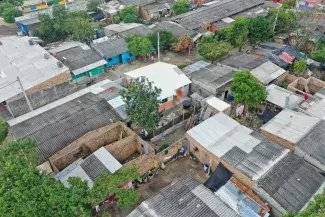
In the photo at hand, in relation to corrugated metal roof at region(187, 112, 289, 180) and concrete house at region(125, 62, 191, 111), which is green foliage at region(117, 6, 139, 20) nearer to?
concrete house at region(125, 62, 191, 111)

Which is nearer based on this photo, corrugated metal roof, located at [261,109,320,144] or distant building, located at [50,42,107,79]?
corrugated metal roof, located at [261,109,320,144]

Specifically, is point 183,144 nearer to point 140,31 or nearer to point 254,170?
point 254,170

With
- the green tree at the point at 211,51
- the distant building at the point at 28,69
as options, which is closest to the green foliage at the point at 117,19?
the distant building at the point at 28,69

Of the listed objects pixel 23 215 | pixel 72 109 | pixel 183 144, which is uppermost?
pixel 23 215

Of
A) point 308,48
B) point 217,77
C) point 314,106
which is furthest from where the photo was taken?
point 308,48

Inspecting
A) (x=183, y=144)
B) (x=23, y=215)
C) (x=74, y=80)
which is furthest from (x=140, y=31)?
(x=23, y=215)

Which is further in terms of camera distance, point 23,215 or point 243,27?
point 243,27

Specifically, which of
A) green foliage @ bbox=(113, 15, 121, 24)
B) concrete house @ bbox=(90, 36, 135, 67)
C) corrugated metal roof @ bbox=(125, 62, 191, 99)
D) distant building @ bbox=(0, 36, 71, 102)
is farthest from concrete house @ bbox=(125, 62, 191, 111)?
green foliage @ bbox=(113, 15, 121, 24)
